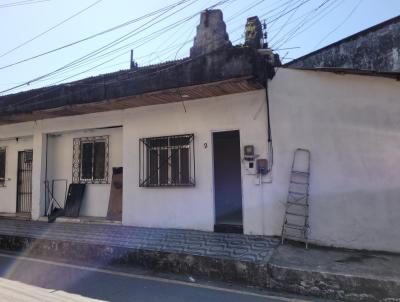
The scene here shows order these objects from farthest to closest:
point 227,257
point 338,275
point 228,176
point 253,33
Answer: point 228,176 → point 253,33 → point 227,257 → point 338,275

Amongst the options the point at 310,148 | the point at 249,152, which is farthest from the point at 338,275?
the point at 249,152

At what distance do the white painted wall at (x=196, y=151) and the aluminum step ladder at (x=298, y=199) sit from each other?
634 millimetres

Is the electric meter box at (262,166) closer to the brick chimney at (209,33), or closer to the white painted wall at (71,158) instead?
the brick chimney at (209,33)

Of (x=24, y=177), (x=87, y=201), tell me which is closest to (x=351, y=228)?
(x=87, y=201)

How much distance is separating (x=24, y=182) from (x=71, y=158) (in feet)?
8.23

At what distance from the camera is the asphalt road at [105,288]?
195 inches

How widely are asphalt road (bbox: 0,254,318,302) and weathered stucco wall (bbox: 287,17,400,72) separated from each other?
712 cm

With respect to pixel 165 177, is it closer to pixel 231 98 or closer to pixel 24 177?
pixel 231 98

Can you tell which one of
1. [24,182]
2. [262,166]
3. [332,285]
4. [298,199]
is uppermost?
[262,166]

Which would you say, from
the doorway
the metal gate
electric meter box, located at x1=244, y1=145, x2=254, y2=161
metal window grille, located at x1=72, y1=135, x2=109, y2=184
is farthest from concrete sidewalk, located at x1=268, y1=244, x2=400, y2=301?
the metal gate

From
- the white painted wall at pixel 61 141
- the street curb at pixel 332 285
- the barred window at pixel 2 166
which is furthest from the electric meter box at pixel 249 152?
the barred window at pixel 2 166

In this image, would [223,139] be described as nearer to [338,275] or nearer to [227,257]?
[227,257]

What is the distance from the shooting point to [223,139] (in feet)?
33.8

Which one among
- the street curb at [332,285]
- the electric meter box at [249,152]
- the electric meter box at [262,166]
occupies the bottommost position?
the street curb at [332,285]
